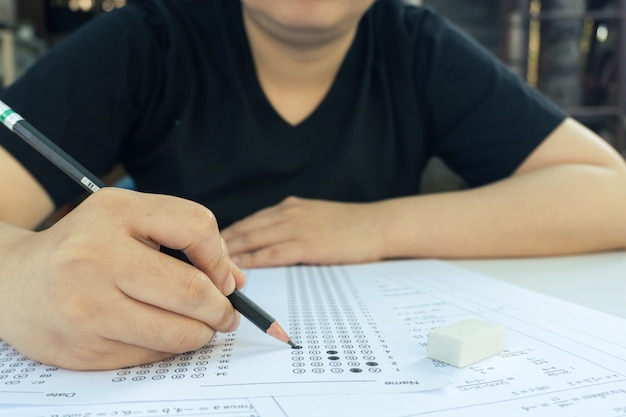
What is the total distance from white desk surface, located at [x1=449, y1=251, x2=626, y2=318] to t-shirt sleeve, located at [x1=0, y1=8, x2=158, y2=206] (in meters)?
0.49

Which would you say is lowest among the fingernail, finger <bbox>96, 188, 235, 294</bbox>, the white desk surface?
the white desk surface

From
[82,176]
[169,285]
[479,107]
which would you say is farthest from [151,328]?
[479,107]

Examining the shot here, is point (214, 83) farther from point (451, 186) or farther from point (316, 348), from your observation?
point (316, 348)

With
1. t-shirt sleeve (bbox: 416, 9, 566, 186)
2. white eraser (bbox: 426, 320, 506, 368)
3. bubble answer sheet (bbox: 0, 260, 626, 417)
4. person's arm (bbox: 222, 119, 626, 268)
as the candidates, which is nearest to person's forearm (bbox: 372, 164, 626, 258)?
person's arm (bbox: 222, 119, 626, 268)

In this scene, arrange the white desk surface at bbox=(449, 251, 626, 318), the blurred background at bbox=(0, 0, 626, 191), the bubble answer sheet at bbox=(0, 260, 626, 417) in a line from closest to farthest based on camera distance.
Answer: the bubble answer sheet at bbox=(0, 260, 626, 417) → the white desk surface at bbox=(449, 251, 626, 318) → the blurred background at bbox=(0, 0, 626, 191)

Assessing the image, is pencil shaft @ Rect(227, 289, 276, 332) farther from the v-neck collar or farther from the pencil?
the v-neck collar

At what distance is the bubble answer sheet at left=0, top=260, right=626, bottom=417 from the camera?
0.31 meters

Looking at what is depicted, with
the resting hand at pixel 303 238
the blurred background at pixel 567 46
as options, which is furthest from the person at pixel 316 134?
the blurred background at pixel 567 46

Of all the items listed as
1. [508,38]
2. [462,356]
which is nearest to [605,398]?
[462,356]

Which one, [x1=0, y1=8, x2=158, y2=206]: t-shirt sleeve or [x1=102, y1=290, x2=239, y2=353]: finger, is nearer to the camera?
[x1=102, y1=290, x2=239, y2=353]: finger

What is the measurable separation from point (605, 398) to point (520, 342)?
9 cm

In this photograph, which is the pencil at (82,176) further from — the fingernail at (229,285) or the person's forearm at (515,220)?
the person's forearm at (515,220)

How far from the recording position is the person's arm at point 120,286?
14.4 inches

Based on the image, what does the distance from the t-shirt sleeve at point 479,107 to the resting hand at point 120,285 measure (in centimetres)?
63
